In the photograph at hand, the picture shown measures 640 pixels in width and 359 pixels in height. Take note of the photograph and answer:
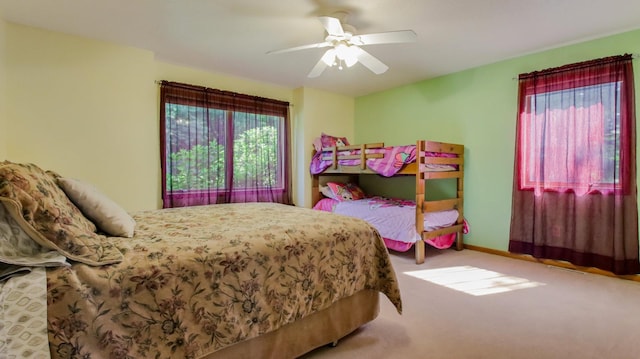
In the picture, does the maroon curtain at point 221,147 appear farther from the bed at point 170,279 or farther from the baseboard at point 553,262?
the baseboard at point 553,262

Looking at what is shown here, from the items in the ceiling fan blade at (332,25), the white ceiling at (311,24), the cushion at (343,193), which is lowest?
the cushion at (343,193)

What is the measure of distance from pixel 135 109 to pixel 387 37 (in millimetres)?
2563

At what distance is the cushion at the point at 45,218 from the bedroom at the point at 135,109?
2071 mm

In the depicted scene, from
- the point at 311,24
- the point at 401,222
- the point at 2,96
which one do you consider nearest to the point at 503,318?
the point at 401,222

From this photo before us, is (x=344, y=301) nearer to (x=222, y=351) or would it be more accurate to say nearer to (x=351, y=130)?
(x=222, y=351)

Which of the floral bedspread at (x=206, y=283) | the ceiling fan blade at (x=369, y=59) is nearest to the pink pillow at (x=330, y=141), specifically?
the ceiling fan blade at (x=369, y=59)

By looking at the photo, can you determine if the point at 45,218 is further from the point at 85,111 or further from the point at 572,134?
the point at 572,134

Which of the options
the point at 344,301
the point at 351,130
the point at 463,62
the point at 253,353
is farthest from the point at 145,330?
the point at 351,130

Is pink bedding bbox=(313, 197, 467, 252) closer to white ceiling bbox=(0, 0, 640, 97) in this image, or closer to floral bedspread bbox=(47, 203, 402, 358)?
floral bedspread bbox=(47, 203, 402, 358)

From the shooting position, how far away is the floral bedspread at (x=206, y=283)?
3.20 feet

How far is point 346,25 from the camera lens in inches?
94.7

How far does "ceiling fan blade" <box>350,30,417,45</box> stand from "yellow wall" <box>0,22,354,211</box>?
2.26 metres

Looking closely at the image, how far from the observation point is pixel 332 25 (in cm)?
214

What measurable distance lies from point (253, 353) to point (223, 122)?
3118 mm
